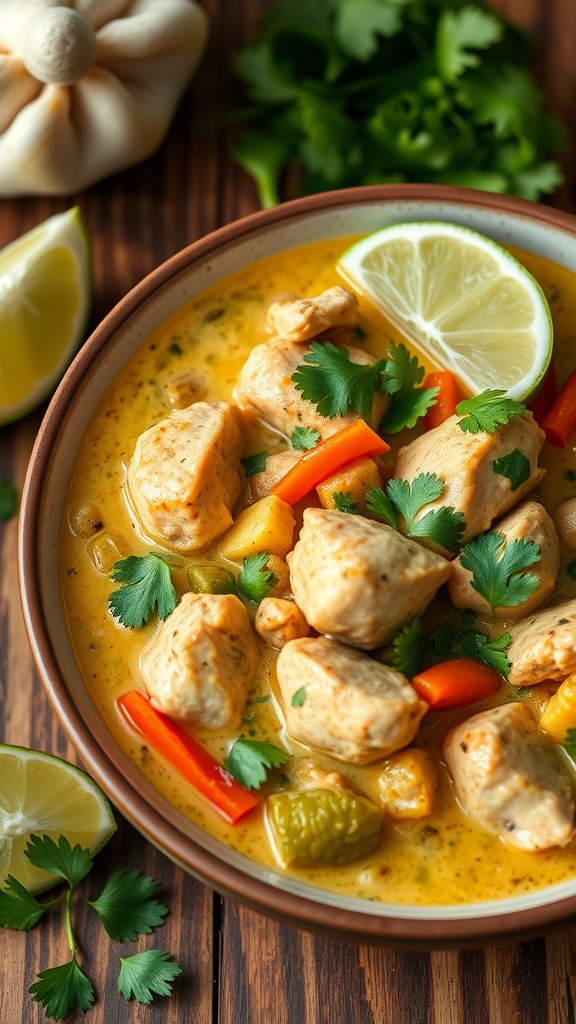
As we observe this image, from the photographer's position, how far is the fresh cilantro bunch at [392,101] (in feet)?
14.3

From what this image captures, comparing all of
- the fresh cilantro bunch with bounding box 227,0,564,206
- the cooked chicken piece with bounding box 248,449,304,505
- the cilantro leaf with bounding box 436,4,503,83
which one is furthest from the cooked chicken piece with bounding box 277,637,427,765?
the cilantro leaf with bounding box 436,4,503,83

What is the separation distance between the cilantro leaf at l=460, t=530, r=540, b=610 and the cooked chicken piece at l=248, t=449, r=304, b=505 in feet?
2.28

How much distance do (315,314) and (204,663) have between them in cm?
124

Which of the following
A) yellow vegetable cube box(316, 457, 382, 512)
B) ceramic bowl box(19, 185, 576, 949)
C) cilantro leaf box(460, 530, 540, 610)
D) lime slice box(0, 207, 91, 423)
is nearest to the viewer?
ceramic bowl box(19, 185, 576, 949)

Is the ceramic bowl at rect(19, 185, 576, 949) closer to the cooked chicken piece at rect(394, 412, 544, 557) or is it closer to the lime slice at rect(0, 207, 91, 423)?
the lime slice at rect(0, 207, 91, 423)

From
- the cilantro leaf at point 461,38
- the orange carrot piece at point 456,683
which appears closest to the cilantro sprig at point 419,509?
the orange carrot piece at point 456,683

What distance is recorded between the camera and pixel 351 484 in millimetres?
3463

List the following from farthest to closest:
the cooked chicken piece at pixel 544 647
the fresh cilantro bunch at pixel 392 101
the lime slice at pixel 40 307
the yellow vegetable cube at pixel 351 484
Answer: the fresh cilantro bunch at pixel 392 101
the lime slice at pixel 40 307
the yellow vegetable cube at pixel 351 484
the cooked chicken piece at pixel 544 647

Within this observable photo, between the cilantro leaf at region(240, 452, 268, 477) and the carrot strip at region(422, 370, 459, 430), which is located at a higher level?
the cilantro leaf at region(240, 452, 268, 477)

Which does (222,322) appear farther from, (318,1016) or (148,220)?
(318,1016)

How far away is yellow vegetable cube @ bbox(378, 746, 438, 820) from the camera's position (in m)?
3.17

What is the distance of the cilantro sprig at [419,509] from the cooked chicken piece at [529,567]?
0.38 ft

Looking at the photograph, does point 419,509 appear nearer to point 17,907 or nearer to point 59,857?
point 59,857

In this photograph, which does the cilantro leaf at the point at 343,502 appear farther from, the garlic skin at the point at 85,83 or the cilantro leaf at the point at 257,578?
the garlic skin at the point at 85,83
